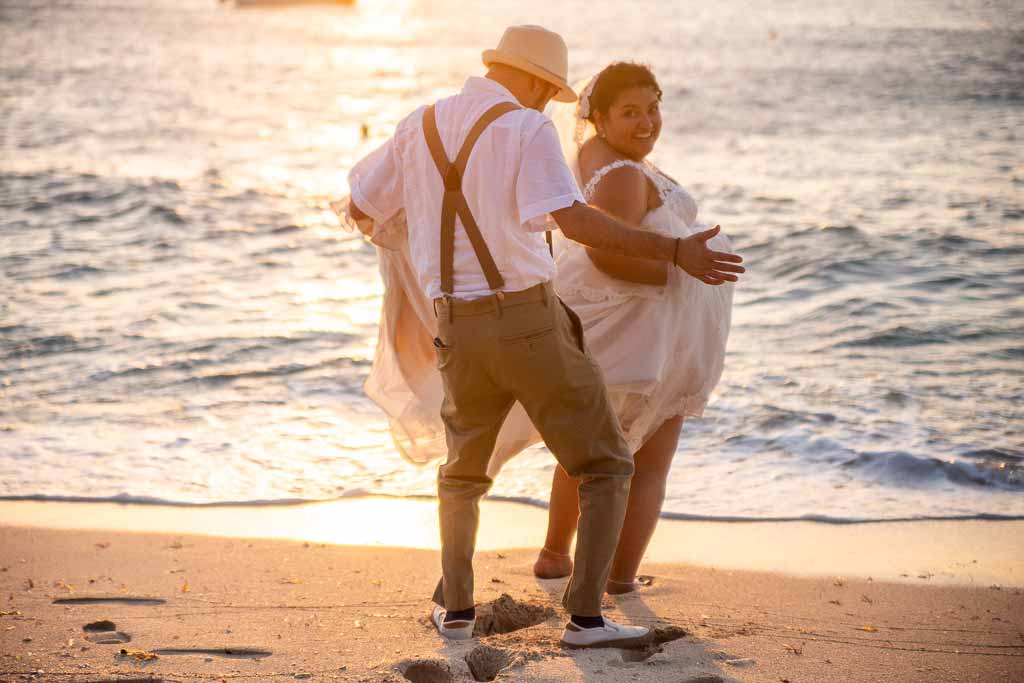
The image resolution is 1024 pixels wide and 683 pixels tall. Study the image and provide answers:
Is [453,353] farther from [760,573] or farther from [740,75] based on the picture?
[740,75]

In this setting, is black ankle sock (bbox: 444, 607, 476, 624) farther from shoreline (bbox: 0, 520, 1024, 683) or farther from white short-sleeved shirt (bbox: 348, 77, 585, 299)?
white short-sleeved shirt (bbox: 348, 77, 585, 299)

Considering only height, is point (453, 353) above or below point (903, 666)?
above

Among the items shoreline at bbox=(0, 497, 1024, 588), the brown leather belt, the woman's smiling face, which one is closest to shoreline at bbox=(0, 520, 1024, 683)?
shoreline at bbox=(0, 497, 1024, 588)

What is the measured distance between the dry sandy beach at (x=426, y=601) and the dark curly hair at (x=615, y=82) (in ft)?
5.40

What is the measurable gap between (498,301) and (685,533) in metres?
1.97

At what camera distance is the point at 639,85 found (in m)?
3.60

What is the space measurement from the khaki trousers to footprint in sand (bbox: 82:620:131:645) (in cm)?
101

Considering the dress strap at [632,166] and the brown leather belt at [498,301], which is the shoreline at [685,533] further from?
the brown leather belt at [498,301]

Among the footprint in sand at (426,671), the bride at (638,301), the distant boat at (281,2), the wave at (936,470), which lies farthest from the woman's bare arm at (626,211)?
the distant boat at (281,2)

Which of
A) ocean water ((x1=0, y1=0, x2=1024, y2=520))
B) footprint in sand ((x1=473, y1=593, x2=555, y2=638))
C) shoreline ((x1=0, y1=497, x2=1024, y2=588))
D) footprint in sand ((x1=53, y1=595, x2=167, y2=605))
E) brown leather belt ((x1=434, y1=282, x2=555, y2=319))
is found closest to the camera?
brown leather belt ((x1=434, y1=282, x2=555, y2=319))

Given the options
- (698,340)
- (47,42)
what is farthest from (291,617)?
(47,42)

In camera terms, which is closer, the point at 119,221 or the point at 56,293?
the point at 56,293

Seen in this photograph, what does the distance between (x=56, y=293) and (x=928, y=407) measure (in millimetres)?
6774

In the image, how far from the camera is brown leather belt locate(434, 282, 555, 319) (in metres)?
3.03
